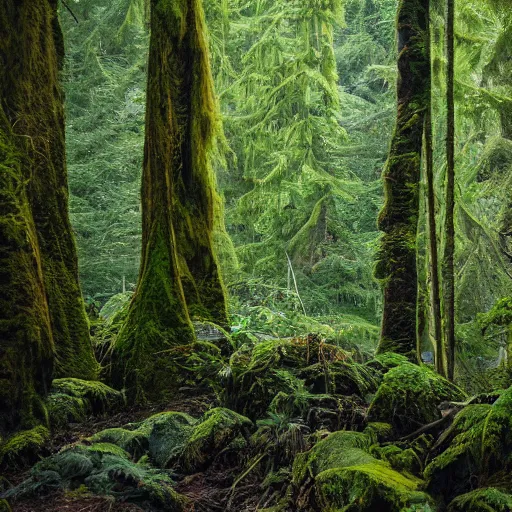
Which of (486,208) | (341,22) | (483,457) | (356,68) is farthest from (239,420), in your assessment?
(356,68)

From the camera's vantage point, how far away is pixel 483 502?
2.83m

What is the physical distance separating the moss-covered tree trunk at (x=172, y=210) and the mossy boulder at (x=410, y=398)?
3059 millimetres

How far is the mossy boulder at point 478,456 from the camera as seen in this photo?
311 centimetres

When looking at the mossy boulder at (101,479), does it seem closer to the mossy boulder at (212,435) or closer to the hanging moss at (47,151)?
the mossy boulder at (212,435)

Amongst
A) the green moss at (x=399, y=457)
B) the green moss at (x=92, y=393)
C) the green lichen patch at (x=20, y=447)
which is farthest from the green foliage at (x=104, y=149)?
the green moss at (x=399, y=457)

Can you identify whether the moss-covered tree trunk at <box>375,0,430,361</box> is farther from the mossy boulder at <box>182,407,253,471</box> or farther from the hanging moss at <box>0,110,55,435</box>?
the hanging moss at <box>0,110,55,435</box>

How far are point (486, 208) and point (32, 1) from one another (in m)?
10.8

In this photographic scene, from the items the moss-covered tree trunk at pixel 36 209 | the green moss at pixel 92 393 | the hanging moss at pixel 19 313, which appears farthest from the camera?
the green moss at pixel 92 393

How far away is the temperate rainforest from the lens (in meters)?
3.70

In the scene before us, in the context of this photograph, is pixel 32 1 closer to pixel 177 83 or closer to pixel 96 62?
pixel 177 83

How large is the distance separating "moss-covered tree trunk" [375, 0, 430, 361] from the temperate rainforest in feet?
0.09

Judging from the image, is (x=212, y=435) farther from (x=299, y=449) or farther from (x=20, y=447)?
(x=20, y=447)

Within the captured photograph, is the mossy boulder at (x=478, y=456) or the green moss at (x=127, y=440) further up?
the mossy boulder at (x=478, y=456)

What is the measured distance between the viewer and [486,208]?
13.6 meters
